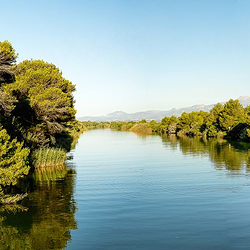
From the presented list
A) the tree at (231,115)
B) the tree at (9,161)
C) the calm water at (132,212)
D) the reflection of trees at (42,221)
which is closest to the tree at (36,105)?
the calm water at (132,212)

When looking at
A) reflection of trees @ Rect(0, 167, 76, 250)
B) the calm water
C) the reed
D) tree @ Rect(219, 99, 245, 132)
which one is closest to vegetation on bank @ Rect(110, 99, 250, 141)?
tree @ Rect(219, 99, 245, 132)

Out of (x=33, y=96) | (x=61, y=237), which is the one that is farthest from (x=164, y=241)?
(x=33, y=96)

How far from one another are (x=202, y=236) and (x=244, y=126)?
60500 mm

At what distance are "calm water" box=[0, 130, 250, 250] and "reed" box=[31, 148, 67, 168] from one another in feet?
8.02

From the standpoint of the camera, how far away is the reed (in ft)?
96.0

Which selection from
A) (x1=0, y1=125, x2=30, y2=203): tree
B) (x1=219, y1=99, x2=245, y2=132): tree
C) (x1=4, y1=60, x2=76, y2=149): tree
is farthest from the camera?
(x1=219, y1=99, x2=245, y2=132): tree

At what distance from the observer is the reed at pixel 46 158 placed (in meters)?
29.2

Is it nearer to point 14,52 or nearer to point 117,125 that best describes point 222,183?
point 14,52

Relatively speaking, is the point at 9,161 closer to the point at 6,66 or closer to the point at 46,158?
the point at 6,66

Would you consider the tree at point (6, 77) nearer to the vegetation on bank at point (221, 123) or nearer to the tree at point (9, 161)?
the tree at point (9, 161)

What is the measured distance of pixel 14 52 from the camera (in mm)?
22078

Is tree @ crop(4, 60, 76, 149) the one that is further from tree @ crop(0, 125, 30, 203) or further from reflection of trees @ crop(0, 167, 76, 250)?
tree @ crop(0, 125, 30, 203)

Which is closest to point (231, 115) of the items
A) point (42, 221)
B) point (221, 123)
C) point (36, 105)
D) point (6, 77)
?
point (221, 123)

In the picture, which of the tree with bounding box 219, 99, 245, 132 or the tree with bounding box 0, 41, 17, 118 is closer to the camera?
the tree with bounding box 0, 41, 17, 118
